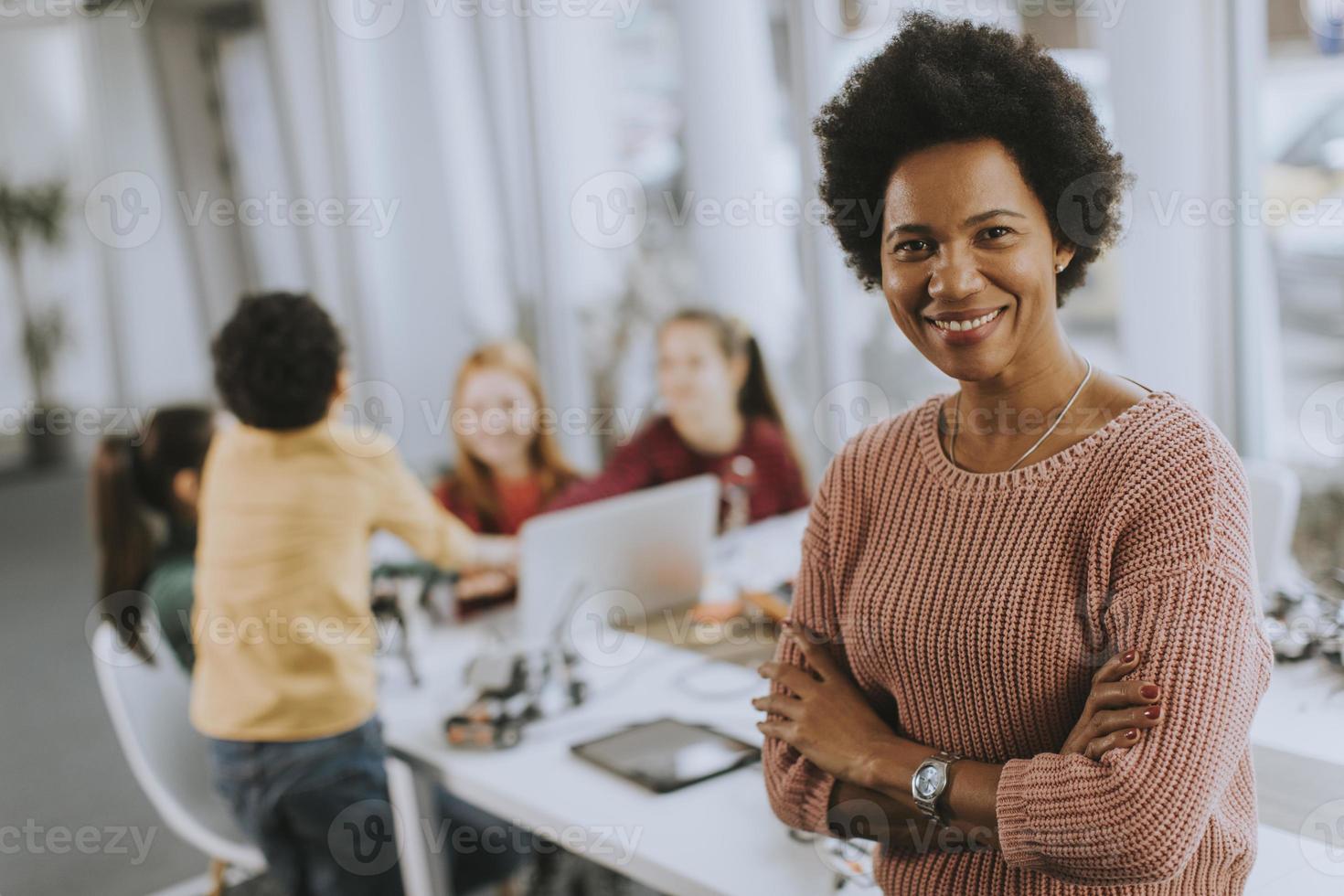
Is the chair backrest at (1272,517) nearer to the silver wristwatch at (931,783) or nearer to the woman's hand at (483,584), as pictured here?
the silver wristwatch at (931,783)

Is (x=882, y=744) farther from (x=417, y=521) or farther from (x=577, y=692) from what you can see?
(x=417, y=521)

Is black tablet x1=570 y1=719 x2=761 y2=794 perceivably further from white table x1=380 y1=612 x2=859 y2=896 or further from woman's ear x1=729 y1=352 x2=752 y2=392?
woman's ear x1=729 y1=352 x2=752 y2=392

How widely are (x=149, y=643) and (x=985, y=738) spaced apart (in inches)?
72.8

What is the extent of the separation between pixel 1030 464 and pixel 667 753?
89 centimetres

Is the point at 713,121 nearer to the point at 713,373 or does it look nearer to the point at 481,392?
the point at 713,373

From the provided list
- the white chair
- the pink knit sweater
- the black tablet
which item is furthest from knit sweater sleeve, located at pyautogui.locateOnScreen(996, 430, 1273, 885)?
the white chair

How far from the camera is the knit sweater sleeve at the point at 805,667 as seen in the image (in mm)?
1395

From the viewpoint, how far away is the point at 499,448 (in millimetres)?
3197

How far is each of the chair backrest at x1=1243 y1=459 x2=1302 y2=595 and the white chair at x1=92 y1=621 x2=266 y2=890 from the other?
1.99m

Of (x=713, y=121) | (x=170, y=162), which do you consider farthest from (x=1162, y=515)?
(x=170, y=162)

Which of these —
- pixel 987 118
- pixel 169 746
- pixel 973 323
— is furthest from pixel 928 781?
pixel 169 746

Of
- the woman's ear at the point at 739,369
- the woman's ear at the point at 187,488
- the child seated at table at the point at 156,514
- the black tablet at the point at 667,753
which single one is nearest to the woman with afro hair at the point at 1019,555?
the black tablet at the point at 667,753

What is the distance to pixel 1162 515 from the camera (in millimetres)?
1114

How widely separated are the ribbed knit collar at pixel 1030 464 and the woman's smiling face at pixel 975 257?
0.35 feet
